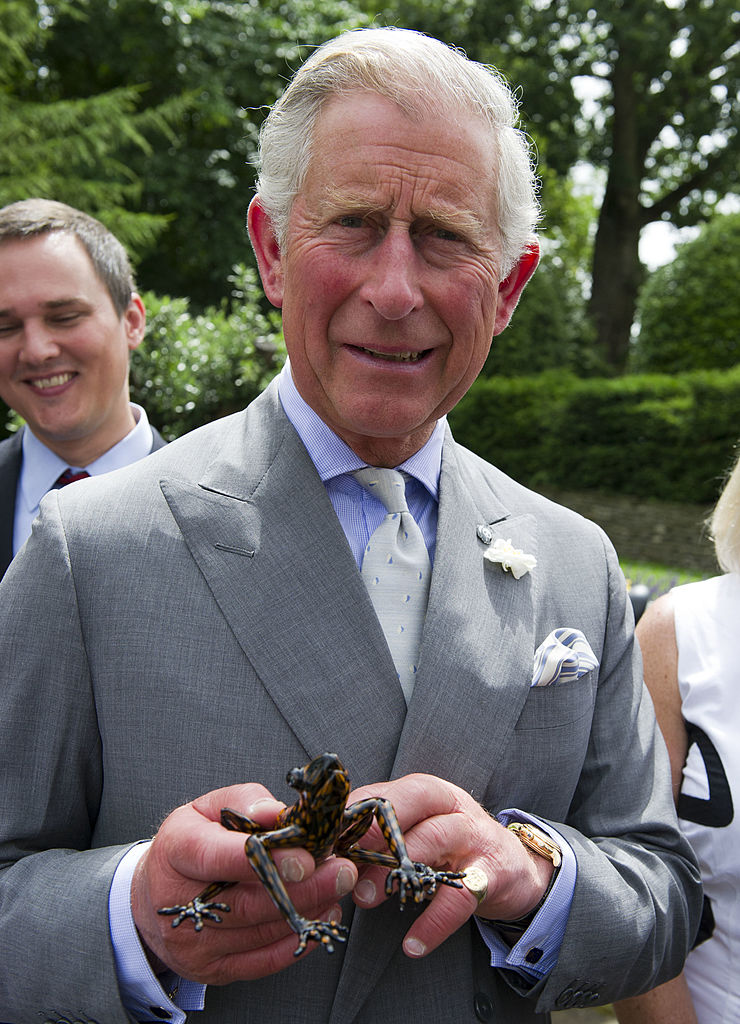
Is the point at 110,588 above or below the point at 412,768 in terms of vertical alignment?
above

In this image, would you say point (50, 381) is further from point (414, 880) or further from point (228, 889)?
point (414, 880)

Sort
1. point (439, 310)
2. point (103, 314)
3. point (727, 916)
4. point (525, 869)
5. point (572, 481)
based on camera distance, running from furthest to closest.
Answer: point (572, 481), point (103, 314), point (727, 916), point (439, 310), point (525, 869)

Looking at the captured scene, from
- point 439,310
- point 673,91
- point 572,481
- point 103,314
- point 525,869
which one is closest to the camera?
point 525,869

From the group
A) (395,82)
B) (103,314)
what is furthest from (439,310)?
(103,314)

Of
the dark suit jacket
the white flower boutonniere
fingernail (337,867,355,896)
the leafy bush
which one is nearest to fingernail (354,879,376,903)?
fingernail (337,867,355,896)

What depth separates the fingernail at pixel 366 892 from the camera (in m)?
1.40

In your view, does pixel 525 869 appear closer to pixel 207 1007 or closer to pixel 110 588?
pixel 207 1007

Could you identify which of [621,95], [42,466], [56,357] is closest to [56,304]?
[56,357]

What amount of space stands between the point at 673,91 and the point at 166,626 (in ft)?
77.3

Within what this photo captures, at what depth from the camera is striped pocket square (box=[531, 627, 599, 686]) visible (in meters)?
1.79

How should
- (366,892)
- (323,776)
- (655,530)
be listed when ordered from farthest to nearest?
(655,530) → (366,892) → (323,776)

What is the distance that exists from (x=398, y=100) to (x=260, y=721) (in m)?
1.14

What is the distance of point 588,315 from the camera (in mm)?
21906

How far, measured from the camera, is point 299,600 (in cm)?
170
